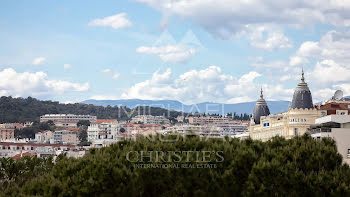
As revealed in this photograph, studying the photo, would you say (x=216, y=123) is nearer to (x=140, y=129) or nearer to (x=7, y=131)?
(x=140, y=129)

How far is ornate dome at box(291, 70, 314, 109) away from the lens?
69.3 m

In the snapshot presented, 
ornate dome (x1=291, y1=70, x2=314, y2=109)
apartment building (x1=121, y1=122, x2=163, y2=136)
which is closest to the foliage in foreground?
apartment building (x1=121, y1=122, x2=163, y2=136)

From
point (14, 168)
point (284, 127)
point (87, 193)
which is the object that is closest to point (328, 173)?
point (87, 193)

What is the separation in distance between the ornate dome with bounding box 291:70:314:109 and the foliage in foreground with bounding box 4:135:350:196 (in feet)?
148

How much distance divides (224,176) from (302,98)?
47.6 m

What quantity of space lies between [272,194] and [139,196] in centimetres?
433

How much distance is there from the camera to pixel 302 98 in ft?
228

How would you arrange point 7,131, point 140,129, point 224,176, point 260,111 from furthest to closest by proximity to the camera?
1. point 7,131
2. point 140,129
3. point 260,111
4. point 224,176

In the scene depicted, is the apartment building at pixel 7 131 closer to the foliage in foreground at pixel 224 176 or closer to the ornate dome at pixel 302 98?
the ornate dome at pixel 302 98

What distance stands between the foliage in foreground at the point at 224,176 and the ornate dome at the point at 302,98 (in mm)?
45098

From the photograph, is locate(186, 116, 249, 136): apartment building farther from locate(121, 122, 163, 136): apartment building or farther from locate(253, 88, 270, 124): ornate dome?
locate(253, 88, 270, 124): ornate dome

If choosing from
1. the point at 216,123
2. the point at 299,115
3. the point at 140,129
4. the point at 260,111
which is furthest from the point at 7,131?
the point at 299,115

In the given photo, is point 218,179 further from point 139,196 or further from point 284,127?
point 284,127

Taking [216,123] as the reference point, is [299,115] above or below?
below
